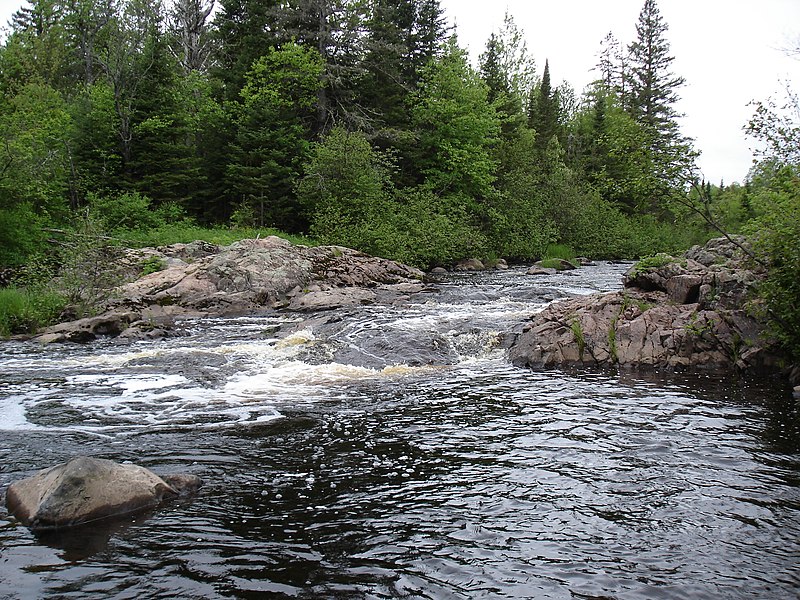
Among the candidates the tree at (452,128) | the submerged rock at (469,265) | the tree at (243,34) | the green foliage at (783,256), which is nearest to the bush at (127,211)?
the tree at (243,34)

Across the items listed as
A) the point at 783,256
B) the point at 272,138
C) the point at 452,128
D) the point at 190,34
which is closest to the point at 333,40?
the point at 272,138

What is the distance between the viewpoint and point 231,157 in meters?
33.4

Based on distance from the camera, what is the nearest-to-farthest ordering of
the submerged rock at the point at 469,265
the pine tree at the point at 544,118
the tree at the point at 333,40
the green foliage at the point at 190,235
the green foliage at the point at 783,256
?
the green foliage at the point at 783,256
the green foliage at the point at 190,235
the submerged rock at the point at 469,265
the tree at the point at 333,40
the pine tree at the point at 544,118

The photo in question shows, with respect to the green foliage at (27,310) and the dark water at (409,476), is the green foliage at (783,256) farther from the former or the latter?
the green foliage at (27,310)

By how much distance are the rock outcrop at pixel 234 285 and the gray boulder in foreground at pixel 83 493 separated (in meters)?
10.2

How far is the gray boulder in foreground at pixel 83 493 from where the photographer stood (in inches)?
213

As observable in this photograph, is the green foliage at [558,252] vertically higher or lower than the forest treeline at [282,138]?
lower

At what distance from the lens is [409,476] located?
6754mm

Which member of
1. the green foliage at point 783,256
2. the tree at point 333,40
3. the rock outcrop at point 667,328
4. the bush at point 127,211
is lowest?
the rock outcrop at point 667,328

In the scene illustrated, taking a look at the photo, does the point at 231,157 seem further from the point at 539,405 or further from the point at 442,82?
the point at 539,405

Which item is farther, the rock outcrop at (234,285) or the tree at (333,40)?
the tree at (333,40)

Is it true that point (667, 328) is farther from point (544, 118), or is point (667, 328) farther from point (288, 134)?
point (544, 118)

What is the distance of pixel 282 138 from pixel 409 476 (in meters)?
28.8

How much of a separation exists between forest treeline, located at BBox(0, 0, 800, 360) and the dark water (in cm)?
1542
